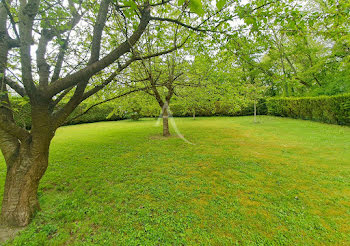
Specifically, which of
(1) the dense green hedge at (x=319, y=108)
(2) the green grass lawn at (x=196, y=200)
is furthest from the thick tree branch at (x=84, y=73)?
(1) the dense green hedge at (x=319, y=108)

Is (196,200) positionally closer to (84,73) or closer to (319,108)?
(84,73)

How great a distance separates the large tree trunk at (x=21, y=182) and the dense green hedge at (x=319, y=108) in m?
15.5

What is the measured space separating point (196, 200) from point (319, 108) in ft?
48.1

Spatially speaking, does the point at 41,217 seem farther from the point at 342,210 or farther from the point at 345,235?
the point at 342,210

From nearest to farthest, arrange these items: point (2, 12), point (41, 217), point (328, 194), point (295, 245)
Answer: point (295, 245), point (2, 12), point (41, 217), point (328, 194)

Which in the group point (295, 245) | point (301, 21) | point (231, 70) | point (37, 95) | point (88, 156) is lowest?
point (295, 245)

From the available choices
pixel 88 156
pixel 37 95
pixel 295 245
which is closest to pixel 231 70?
pixel 295 245

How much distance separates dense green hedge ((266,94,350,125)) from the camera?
984 centimetres

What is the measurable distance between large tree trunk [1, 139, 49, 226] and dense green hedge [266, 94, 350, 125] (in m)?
15.5

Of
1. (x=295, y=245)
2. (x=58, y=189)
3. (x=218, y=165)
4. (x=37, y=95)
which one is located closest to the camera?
(x=295, y=245)

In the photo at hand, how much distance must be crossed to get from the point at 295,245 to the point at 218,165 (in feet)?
8.88

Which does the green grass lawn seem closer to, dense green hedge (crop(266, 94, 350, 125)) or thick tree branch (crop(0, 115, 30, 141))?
thick tree branch (crop(0, 115, 30, 141))

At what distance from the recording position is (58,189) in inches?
139

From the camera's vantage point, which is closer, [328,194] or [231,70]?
[328,194]
